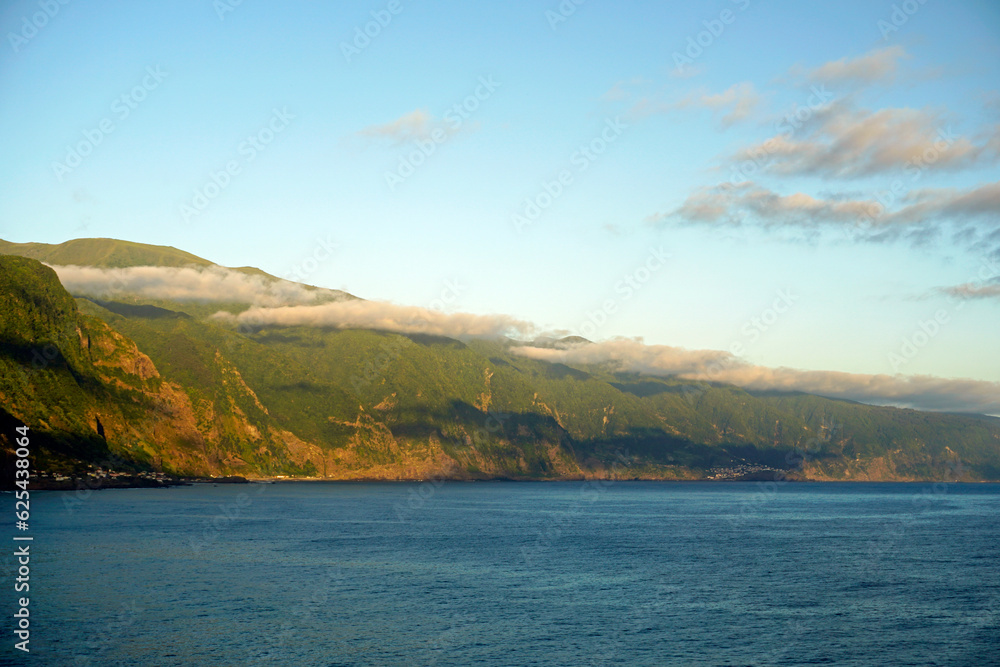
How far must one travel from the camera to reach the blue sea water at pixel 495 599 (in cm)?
6178

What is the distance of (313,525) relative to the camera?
167m

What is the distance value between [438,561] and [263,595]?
34.8 meters

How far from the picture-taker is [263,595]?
82438 millimetres

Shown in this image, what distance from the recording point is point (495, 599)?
3273 inches

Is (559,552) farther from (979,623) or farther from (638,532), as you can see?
(979,623)

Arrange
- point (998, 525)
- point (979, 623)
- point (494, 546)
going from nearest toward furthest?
point (979, 623), point (494, 546), point (998, 525)

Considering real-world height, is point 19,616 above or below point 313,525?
above

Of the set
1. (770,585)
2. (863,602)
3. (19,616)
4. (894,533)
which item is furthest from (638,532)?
(19,616)

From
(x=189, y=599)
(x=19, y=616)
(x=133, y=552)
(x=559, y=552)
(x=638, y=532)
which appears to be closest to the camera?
(x=19, y=616)

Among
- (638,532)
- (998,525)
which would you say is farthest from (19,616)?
(998,525)

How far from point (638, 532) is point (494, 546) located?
46796 millimetres

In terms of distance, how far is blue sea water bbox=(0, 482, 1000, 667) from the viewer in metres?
61.8

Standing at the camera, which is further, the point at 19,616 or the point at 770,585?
the point at 770,585

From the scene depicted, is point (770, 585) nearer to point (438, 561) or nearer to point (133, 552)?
point (438, 561)
